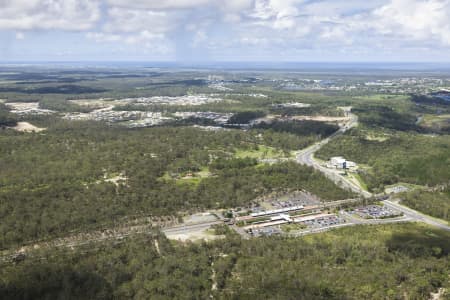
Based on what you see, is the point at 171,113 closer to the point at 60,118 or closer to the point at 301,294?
the point at 60,118

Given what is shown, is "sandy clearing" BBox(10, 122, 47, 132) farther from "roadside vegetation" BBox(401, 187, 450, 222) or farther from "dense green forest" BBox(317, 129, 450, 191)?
"roadside vegetation" BBox(401, 187, 450, 222)

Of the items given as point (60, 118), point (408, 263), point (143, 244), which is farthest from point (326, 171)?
point (60, 118)

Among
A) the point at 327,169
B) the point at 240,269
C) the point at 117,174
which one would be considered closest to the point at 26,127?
the point at 117,174

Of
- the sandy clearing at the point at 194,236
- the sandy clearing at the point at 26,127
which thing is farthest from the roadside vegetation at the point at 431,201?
the sandy clearing at the point at 26,127

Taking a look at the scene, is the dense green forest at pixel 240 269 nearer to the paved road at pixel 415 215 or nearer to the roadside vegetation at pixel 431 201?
the paved road at pixel 415 215

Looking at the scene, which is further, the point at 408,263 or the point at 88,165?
the point at 88,165
